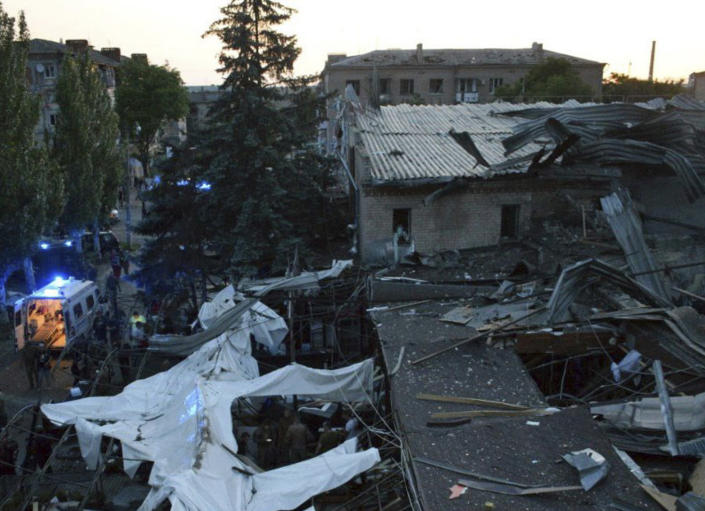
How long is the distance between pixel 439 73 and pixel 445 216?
3990 cm

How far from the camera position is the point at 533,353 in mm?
10484

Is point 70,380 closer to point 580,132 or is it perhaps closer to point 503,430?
point 503,430

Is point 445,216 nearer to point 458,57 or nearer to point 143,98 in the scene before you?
point 143,98

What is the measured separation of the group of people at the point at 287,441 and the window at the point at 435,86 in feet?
153

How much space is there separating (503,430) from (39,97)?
2129 cm

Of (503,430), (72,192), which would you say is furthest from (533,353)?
(72,192)

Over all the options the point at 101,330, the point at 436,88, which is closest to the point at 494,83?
the point at 436,88

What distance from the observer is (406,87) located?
5362 cm

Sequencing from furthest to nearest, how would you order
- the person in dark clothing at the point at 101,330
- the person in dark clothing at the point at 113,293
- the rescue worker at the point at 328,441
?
the person in dark clothing at the point at 113,293, the person in dark clothing at the point at 101,330, the rescue worker at the point at 328,441

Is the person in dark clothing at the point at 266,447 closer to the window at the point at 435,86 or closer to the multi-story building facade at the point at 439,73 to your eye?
the multi-story building facade at the point at 439,73

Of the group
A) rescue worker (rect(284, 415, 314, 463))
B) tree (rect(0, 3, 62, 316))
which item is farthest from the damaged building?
tree (rect(0, 3, 62, 316))

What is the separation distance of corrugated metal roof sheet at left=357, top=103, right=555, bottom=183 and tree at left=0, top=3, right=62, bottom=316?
11.6 metres

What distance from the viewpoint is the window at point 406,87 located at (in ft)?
175

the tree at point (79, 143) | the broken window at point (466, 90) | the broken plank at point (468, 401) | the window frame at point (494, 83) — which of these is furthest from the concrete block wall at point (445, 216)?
the window frame at point (494, 83)
